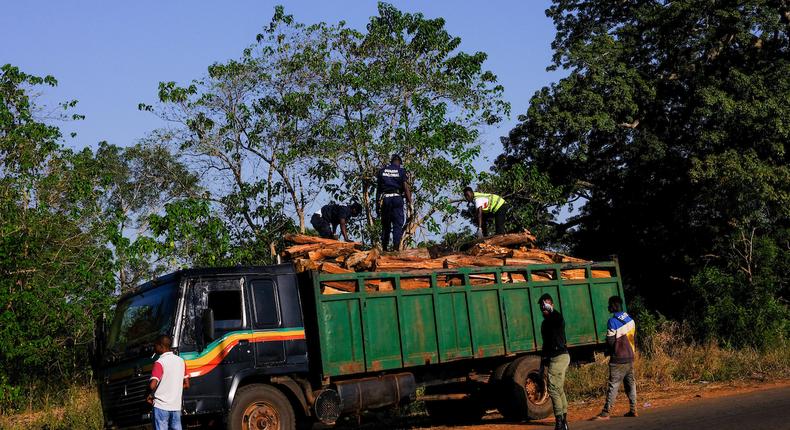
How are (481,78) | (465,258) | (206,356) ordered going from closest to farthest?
(206,356) < (465,258) < (481,78)

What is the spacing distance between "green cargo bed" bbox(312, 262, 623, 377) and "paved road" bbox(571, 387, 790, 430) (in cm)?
154

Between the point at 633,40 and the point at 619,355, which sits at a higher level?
the point at 633,40

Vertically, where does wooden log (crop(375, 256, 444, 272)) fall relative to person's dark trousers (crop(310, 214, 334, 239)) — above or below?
below

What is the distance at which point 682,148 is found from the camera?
2328cm

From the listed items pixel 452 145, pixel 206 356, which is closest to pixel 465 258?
pixel 206 356

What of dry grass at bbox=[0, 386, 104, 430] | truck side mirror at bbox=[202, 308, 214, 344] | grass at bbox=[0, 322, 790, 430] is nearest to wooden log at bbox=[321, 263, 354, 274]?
truck side mirror at bbox=[202, 308, 214, 344]

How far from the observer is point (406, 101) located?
70.5ft

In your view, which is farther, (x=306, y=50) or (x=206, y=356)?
(x=306, y=50)

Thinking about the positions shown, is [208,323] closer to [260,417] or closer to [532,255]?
[260,417]

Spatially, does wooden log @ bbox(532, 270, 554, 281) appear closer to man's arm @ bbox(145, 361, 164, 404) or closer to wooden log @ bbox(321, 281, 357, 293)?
wooden log @ bbox(321, 281, 357, 293)

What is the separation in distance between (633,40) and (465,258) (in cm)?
1588

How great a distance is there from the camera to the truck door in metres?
9.62

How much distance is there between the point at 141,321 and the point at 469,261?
4.60m

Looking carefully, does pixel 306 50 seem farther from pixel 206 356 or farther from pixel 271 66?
pixel 206 356
